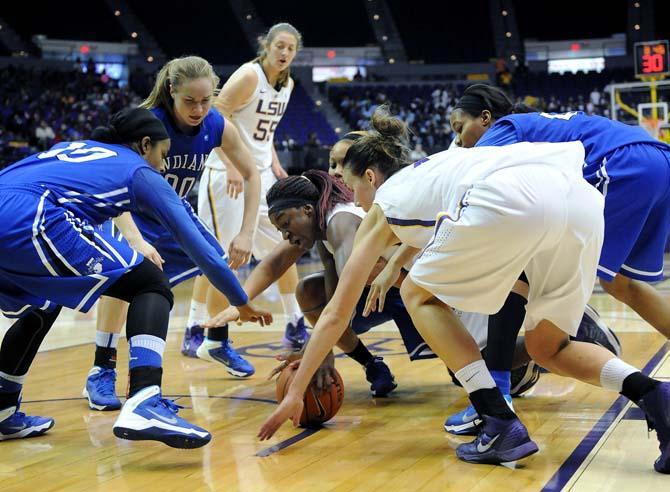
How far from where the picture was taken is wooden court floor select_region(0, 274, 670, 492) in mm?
2738

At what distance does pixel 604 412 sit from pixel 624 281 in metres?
0.59

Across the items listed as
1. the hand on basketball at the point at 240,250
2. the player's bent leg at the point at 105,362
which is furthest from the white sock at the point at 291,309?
the player's bent leg at the point at 105,362

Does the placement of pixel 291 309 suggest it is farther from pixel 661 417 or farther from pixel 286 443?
pixel 661 417

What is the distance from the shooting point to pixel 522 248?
267 centimetres

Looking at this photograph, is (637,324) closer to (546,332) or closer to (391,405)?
(391,405)

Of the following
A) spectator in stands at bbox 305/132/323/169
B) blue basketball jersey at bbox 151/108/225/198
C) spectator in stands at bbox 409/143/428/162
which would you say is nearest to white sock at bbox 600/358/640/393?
blue basketball jersey at bbox 151/108/225/198

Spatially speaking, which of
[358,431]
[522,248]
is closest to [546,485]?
[522,248]

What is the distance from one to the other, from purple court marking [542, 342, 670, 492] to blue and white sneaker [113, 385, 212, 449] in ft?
3.86

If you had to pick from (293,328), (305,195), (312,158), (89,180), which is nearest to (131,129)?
(89,180)

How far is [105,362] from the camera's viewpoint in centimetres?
421

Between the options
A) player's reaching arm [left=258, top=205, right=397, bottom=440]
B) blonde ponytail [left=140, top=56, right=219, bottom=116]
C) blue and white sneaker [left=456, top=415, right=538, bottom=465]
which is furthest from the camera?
blonde ponytail [left=140, top=56, right=219, bottom=116]

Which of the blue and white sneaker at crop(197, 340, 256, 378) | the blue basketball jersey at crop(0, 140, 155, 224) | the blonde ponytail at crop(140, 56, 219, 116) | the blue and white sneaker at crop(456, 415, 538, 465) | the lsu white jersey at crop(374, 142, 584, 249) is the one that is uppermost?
the blonde ponytail at crop(140, 56, 219, 116)

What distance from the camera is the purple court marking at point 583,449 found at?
2639 mm

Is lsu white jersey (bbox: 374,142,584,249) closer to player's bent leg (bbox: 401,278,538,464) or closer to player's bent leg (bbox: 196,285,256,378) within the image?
player's bent leg (bbox: 401,278,538,464)
